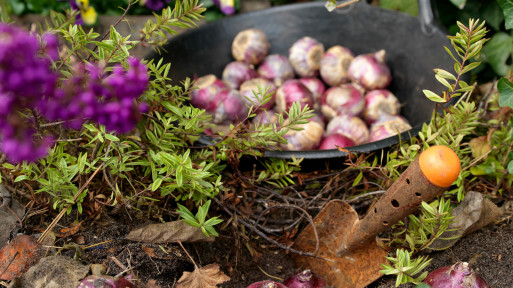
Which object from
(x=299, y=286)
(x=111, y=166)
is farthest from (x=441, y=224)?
(x=111, y=166)

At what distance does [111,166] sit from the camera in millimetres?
810

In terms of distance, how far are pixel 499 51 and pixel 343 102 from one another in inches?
20.8

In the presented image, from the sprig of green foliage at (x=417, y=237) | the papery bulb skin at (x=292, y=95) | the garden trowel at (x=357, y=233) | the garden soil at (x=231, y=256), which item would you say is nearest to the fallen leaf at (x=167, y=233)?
the garden soil at (x=231, y=256)

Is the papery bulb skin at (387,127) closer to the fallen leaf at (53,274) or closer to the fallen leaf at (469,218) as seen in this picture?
the fallen leaf at (469,218)

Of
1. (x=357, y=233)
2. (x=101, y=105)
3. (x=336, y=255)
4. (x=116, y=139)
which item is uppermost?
(x=101, y=105)

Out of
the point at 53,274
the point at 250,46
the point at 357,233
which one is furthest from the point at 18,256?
the point at 250,46

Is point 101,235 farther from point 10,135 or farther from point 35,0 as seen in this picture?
point 35,0

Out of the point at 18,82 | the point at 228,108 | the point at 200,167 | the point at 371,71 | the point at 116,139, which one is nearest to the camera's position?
the point at 18,82

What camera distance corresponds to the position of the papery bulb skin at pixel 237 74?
1.47m

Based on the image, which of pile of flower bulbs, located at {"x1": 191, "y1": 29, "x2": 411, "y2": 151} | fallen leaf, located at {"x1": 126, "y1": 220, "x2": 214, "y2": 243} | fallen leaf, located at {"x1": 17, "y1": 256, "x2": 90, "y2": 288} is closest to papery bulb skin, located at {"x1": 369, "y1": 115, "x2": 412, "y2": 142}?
pile of flower bulbs, located at {"x1": 191, "y1": 29, "x2": 411, "y2": 151}

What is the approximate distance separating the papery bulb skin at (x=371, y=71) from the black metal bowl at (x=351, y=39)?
0.22 feet

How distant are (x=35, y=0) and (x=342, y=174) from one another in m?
1.69

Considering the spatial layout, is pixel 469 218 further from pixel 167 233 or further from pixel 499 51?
pixel 499 51

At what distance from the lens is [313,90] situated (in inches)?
57.4
